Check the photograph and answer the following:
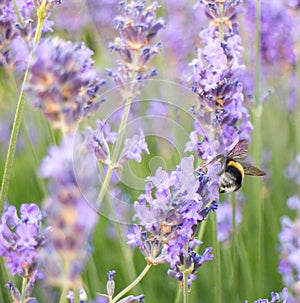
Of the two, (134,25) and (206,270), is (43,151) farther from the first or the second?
(134,25)

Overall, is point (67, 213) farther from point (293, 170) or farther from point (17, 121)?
point (293, 170)

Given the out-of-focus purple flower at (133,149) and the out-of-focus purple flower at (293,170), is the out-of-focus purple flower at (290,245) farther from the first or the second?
the out-of-focus purple flower at (133,149)

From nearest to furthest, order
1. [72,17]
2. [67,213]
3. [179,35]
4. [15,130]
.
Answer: [67,213] → [15,130] → [72,17] → [179,35]

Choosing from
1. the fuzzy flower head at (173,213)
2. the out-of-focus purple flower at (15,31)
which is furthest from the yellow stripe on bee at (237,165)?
the out-of-focus purple flower at (15,31)

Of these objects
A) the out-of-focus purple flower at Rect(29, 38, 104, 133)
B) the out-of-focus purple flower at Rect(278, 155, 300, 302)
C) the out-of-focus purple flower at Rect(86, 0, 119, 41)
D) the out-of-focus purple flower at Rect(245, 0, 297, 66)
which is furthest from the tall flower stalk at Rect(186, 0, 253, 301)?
the out-of-focus purple flower at Rect(86, 0, 119, 41)

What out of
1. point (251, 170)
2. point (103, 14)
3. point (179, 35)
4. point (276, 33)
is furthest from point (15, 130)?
point (179, 35)

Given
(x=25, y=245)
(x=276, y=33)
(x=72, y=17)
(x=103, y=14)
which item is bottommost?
(x=25, y=245)

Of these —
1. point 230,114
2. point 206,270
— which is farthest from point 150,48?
point 206,270
